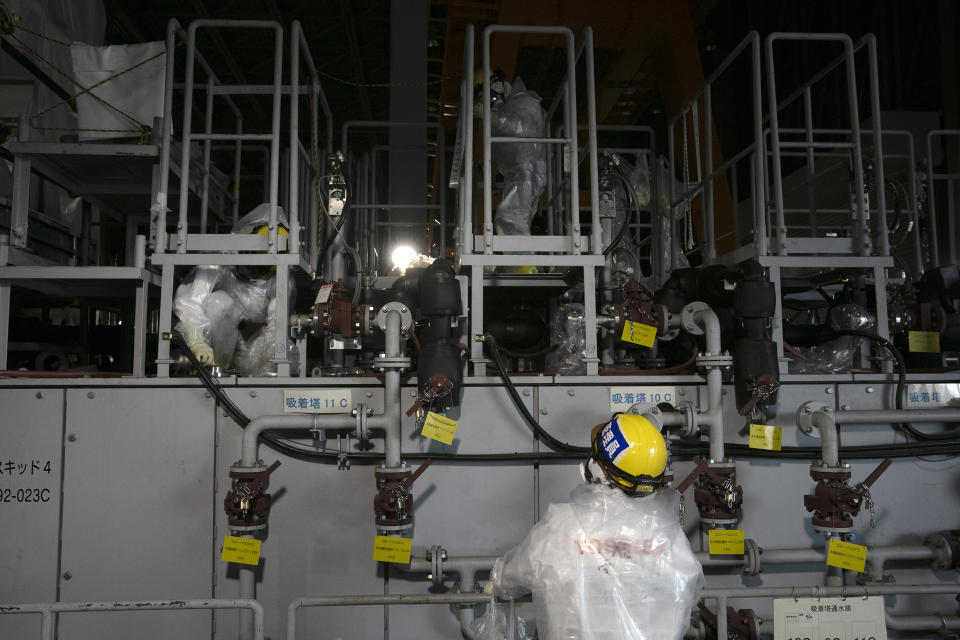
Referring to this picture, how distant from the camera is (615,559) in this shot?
186 centimetres

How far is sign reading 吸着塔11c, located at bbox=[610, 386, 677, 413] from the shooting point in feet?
9.62

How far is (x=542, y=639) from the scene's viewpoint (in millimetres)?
1942

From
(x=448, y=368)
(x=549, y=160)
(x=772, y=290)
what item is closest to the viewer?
(x=448, y=368)

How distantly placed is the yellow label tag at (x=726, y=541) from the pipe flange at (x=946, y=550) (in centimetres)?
96

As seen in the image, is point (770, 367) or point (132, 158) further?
point (132, 158)

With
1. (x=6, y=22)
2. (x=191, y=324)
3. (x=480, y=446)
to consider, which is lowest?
(x=480, y=446)

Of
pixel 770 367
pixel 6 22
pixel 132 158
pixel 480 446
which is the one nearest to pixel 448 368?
pixel 480 446

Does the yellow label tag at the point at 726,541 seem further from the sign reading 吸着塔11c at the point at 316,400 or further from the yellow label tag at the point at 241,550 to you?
the yellow label tag at the point at 241,550

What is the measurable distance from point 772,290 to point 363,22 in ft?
22.2

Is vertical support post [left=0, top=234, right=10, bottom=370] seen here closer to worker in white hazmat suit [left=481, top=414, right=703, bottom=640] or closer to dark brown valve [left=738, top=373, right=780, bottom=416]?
worker in white hazmat suit [left=481, top=414, right=703, bottom=640]

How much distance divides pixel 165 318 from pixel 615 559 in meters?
2.14

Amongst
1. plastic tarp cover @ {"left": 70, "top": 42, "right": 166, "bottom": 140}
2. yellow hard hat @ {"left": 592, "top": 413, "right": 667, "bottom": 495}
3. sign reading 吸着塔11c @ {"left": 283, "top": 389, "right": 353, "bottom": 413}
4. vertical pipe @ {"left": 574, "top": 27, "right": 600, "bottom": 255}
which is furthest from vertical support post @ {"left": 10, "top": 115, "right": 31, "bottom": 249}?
yellow hard hat @ {"left": 592, "top": 413, "right": 667, "bottom": 495}

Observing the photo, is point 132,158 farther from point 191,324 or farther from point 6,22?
point 6,22

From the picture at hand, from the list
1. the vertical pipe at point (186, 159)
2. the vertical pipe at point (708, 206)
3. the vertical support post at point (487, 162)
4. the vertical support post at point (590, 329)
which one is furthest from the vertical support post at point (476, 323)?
the vertical pipe at point (708, 206)
